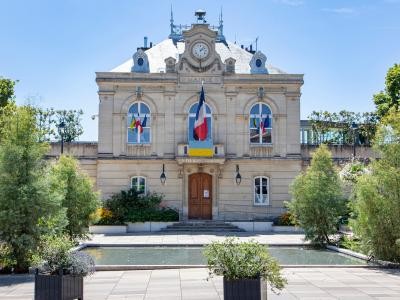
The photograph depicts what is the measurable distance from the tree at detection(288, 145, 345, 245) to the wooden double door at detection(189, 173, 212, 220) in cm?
1017

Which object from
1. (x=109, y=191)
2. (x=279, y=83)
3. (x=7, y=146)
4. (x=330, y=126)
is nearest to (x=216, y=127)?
(x=279, y=83)

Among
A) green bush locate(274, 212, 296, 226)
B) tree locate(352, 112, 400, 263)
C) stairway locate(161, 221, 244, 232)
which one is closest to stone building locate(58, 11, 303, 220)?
stairway locate(161, 221, 244, 232)

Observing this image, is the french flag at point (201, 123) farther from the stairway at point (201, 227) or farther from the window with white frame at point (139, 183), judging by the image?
the stairway at point (201, 227)

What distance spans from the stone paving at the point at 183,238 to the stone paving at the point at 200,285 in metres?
7.32

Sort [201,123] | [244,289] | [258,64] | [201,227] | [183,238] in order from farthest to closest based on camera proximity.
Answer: [258,64] < [201,123] < [201,227] < [183,238] < [244,289]

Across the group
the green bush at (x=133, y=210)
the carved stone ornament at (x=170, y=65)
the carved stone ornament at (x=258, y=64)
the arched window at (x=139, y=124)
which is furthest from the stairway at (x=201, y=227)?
the carved stone ornament at (x=258, y=64)

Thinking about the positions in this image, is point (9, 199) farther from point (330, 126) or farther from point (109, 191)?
point (330, 126)

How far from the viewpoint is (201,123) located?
3381 cm

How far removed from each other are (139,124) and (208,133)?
4216mm

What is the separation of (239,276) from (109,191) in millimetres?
25792

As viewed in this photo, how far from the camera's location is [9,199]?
1683 centimetres

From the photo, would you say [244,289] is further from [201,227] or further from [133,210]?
[133,210]

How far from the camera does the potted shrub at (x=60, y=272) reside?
10.4 m

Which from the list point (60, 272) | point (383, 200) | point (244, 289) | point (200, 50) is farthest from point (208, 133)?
point (244, 289)
